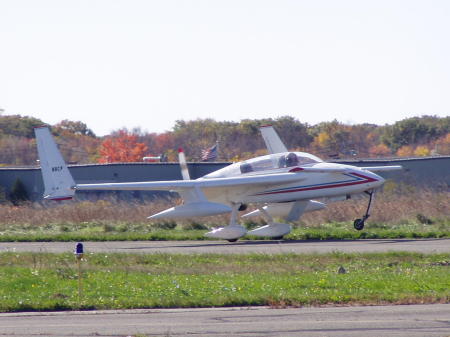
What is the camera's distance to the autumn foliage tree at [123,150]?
290 feet

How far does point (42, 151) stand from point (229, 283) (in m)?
13.7

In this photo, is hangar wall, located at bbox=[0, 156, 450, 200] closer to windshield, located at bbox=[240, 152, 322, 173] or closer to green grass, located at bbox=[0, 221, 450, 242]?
green grass, located at bbox=[0, 221, 450, 242]

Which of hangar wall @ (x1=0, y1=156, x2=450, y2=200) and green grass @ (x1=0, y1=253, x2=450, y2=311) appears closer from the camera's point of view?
green grass @ (x1=0, y1=253, x2=450, y2=311)

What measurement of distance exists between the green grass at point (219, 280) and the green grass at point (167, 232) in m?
6.46

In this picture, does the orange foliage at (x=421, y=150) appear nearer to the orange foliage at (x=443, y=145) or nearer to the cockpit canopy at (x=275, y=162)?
the orange foliage at (x=443, y=145)

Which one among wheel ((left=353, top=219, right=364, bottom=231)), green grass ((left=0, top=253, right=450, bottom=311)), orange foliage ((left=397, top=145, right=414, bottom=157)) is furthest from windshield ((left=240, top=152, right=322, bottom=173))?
orange foliage ((left=397, top=145, right=414, bottom=157))

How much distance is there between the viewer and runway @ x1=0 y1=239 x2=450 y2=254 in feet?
70.5

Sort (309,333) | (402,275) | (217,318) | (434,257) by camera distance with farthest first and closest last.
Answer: (434,257), (402,275), (217,318), (309,333)

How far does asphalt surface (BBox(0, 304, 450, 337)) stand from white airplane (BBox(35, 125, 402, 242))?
12.8m

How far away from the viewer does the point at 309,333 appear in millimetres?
10875

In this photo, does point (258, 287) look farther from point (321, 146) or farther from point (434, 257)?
point (321, 146)

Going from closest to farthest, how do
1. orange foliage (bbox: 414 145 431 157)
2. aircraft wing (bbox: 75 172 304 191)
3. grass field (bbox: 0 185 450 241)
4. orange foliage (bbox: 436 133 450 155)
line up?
1. aircraft wing (bbox: 75 172 304 191)
2. grass field (bbox: 0 185 450 241)
3. orange foliage (bbox: 436 133 450 155)
4. orange foliage (bbox: 414 145 431 157)

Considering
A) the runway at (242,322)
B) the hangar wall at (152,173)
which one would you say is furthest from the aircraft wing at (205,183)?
the hangar wall at (152,173)

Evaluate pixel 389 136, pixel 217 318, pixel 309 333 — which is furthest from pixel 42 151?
pixel 389 136
